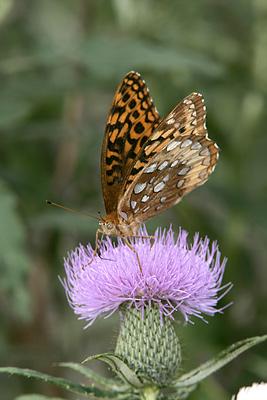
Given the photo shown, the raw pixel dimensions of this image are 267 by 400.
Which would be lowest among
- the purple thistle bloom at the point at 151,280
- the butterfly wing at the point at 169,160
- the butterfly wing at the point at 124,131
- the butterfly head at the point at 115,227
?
the purple thistle bloom at the point at 151,280

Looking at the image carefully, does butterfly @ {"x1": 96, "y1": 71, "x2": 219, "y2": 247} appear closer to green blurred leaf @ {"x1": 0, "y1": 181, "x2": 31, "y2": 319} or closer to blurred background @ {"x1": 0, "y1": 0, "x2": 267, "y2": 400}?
green blurred leaf @ {"x1": 0, "y1": 181, "x2": 31, "y2": 319}

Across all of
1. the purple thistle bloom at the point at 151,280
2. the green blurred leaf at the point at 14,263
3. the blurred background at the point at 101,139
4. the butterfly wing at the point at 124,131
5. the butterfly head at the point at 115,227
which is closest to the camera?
the purple thistle bloom at the point at 151,280

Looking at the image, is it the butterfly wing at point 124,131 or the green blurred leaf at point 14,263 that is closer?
the butterfly wing at point 124,131

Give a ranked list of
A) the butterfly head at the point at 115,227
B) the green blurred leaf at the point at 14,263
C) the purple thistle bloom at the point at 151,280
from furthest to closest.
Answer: the green blurred leaf at the point at 14,263 → the butterfly head at the point at 115,227 → the purple thistle bloom at the point at 151,280

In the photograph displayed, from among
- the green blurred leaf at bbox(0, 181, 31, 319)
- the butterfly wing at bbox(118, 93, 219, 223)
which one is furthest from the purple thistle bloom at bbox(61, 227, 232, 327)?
the green blurred leaf at bbox(0, 181, 31, 319)

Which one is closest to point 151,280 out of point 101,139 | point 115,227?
point 115,227

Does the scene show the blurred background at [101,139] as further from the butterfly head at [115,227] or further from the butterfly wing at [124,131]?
the butterfly head at [115,227]

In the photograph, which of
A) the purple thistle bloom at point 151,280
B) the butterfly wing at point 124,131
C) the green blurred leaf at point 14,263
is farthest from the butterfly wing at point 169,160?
the green blurred leaf at point 14,263

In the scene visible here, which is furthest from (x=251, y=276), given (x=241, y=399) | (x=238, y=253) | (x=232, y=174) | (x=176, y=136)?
(x=241, y=399)

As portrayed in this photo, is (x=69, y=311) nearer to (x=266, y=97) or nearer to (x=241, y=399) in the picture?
(x=266, y=97)
